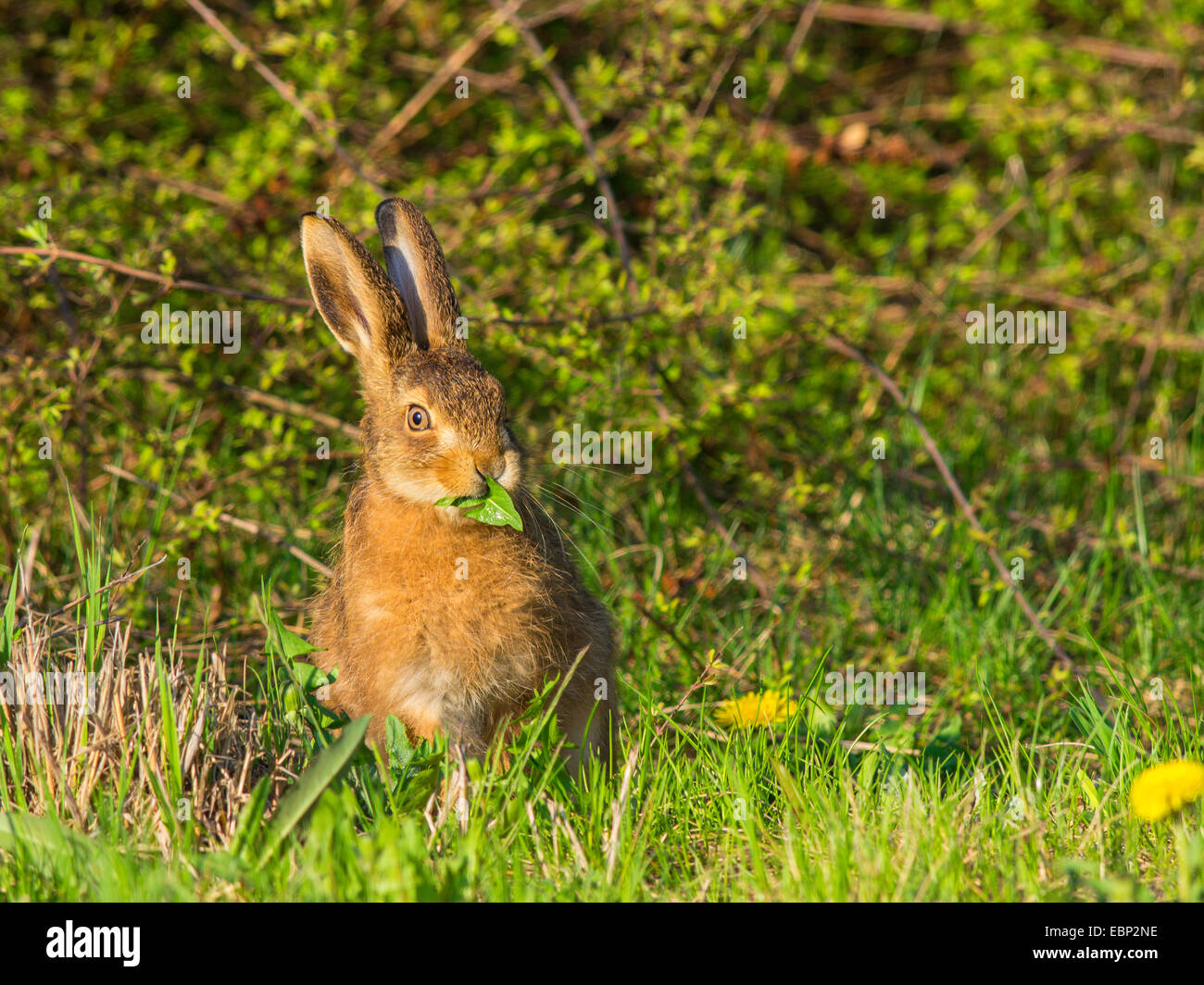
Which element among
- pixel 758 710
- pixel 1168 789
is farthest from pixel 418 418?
pixel 1168 789

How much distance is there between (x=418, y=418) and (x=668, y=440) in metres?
1.89

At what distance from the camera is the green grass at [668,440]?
3.01 metres

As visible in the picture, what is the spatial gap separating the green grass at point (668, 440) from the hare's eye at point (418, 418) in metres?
0.55

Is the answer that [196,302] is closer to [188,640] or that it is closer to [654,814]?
[188,640]

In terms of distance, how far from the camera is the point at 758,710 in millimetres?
3674

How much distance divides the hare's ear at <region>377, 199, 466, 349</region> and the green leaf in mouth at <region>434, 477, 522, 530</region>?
64cm

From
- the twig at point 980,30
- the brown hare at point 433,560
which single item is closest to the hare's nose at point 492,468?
the brown hare at point 433,560

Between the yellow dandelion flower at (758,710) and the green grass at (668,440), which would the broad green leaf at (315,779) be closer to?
the green grass at (668,440)

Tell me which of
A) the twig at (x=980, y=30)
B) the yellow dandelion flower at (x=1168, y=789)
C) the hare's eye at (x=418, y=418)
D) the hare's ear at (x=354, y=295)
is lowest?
the yellow dandelion flower at (x=1168, y=789)

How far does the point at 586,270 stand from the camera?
18.5ft

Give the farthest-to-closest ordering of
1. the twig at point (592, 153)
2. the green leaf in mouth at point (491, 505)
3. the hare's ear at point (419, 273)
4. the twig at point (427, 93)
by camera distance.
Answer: the twig at point (427, 93)
the twig at point (592, 153)
the hare's ear at point (419, 273)
the green leaf in mouth at point (491, 505)

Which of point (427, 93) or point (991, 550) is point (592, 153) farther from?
point (991, 550)

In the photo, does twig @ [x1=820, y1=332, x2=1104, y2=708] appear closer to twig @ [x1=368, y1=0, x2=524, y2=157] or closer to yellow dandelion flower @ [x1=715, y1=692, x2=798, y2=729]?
yellow dandelion flower @ [x1=715, y1=692, x2=798, y2=729]
